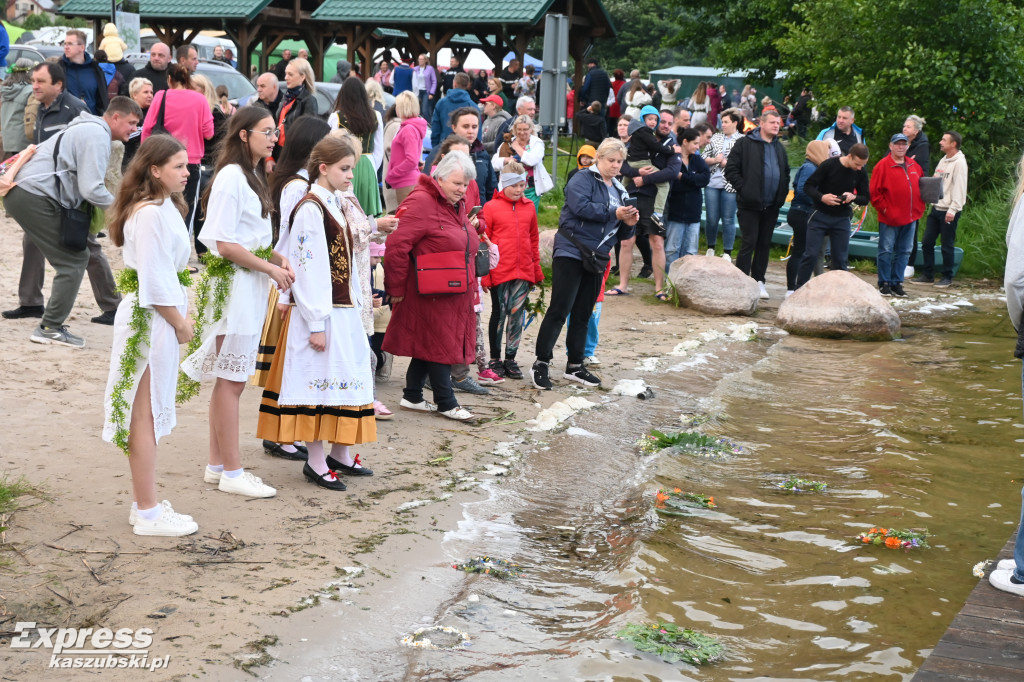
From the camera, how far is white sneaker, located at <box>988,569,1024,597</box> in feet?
16.0

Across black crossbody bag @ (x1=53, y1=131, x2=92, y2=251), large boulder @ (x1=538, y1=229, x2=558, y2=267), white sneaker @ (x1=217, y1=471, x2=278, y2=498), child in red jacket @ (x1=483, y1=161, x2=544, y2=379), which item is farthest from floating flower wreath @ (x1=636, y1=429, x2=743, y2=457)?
large boulder @ (x1=538, y1=229, x2=558, y2=267)

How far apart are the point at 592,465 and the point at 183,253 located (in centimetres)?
308

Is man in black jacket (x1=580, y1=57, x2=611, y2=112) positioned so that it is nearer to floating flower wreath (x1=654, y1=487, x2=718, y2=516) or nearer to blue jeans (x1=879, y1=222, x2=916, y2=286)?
blue jeans (x1=879, y1=222, x2=916, y2=286)

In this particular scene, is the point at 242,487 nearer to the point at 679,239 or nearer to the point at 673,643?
the point at 673,643

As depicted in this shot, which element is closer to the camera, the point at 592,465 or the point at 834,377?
the point at 592,465

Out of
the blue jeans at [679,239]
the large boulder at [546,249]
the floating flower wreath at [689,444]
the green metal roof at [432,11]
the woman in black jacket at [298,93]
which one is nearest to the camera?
the floating flower wreath at [689,444]

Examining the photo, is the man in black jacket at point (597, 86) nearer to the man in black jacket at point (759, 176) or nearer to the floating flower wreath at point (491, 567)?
the man in black jacket at point (759, 176)

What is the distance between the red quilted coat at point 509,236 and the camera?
8406 millimetres

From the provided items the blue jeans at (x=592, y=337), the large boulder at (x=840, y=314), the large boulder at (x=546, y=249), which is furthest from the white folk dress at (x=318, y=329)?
the large boulder at (x=546, y=249)

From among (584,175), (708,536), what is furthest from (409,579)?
(584,175)

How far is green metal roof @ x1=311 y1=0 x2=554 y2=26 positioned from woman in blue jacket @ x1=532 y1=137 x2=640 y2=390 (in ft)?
53.0

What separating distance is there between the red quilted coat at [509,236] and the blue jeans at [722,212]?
20.4 feet

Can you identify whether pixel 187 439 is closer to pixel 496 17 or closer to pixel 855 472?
pixel 855 472

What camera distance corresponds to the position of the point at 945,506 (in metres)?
6.59
